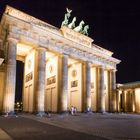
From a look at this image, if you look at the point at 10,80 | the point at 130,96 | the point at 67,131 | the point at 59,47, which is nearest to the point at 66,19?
the point at 59,47

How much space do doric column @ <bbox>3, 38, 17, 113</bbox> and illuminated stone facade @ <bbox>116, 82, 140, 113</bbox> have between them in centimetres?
3436

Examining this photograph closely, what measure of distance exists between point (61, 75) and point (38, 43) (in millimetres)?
8171

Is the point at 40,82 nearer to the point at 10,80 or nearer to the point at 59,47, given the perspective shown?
the point at 10,80

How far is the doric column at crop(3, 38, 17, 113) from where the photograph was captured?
3384 centimetres

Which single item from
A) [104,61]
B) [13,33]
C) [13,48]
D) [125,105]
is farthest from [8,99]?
[125,105]

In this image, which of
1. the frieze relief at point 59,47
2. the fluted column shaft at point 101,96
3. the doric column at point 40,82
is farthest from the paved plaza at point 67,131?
the fluted column shaft at point 101,96

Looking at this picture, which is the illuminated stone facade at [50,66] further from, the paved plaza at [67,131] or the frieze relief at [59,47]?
the paved plaza at [67,131]

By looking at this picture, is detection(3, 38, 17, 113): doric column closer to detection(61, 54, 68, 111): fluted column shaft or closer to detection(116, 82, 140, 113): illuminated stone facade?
detection(61, 54, 68, 111): fluted column shaft

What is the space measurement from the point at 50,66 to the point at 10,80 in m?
15.5

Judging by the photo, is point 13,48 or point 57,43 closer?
point 13,48

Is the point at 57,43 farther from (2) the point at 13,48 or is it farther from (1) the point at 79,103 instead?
(1) the point at 79,103

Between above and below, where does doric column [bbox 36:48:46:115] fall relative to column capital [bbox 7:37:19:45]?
below

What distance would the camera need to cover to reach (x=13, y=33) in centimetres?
3622

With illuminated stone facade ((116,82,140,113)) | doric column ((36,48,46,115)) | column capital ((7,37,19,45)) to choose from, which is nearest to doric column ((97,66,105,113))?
illuminated stone facade ((116,82,140,113))
